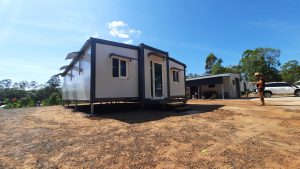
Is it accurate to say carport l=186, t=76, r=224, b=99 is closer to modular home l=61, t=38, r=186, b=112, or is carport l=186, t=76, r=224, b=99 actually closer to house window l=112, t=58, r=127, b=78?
modular home l=61, t=38, r=186, b=112

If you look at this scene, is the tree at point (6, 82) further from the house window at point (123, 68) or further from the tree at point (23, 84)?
the house window at point (123, 68)

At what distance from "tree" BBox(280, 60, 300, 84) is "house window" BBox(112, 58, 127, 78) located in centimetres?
5837

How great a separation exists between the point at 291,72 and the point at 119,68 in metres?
61.7

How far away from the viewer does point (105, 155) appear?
354cm

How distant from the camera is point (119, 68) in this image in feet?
32.2

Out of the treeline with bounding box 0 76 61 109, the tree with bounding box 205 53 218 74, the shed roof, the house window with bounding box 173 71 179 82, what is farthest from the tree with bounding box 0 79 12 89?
the house window with bounding box 173 71 179 82

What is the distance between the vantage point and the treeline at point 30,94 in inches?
880

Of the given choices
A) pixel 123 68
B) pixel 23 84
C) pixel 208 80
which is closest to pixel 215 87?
pixel 208 80

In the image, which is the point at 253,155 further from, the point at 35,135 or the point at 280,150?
the point at 35,135

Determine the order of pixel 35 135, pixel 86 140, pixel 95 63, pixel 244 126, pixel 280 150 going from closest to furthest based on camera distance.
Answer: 1. pixel 280 150
2. pixel 86 140
3. pixel 35 135
4. pixel 244 126
5. pixel 95 63

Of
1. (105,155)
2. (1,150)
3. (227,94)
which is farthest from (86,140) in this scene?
(227,94)

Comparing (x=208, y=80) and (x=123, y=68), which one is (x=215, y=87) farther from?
(x=123, y=68)

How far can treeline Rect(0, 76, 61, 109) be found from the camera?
73.4 ft

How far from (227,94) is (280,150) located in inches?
911
